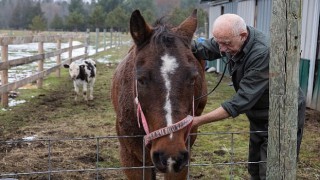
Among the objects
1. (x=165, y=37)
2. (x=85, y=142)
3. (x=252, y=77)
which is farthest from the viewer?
(x=85, y=142)

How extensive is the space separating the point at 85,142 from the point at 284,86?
4836 mm

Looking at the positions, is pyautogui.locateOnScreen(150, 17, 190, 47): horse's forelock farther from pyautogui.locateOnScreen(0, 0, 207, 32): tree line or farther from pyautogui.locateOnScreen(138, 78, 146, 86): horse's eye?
pyautogui.locateOnScreen(0, 0, 207, 32): tree line

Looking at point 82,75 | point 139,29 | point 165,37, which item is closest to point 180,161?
point 165,37

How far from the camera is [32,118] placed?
8539 mm

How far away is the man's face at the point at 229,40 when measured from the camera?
3021mm

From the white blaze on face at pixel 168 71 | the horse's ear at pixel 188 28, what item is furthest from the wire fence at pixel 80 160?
the white blaze on face at pixel 168 71

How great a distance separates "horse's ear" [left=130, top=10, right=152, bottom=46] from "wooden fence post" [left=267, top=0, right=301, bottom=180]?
93cm

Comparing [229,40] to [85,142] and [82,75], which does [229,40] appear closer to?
[85,142]

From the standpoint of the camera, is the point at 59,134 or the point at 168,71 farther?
the point at 59,134

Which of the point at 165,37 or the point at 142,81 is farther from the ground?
the point at 165,37

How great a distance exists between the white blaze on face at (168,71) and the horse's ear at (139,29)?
0.33 metres

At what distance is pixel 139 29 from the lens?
2.91m

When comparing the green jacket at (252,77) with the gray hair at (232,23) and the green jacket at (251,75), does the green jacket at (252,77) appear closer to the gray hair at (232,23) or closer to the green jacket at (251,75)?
the green jacket at (251,75)

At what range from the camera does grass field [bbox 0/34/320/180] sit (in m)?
5.41
